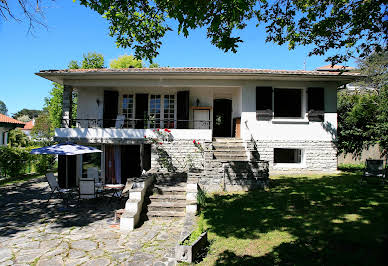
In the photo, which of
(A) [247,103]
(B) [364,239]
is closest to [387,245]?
(B) [364,239]

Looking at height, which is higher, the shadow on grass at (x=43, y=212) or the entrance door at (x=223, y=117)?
the entrance door at (x=223, y=117)

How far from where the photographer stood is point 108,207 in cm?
823

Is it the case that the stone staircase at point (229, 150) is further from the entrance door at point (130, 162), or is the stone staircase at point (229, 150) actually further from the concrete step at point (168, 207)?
the entrance door at point (130, 162)

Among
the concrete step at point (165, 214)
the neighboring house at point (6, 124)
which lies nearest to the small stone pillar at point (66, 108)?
the concrete step at point (165, 214)

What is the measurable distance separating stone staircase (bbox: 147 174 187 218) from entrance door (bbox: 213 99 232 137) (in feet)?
23.4

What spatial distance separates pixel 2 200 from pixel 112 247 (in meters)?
6.70

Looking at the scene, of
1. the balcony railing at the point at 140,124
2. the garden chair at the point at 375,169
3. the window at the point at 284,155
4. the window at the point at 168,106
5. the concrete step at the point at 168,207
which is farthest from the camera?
the window at the point at 284,155

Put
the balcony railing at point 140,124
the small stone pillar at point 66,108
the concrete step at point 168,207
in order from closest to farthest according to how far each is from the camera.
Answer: the concrete step at point 168,207, the small stone pillar at point 66,108, the balcony railing at point 140,124

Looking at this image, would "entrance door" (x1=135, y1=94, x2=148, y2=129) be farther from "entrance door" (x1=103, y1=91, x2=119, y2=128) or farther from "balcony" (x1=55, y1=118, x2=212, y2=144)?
"balcony" (x1=55, y1=118, x2=212, y2=144)

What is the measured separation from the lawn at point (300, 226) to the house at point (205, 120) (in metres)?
3.23

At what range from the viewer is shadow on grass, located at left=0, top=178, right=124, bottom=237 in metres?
6.53

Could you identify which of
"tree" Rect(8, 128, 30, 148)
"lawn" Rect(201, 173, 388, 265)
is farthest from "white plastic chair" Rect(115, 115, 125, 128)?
"tree" Rect(8, 128, 30, 148)

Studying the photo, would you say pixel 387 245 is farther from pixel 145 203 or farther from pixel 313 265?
pixel 145 203

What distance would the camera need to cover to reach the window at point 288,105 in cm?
1270
